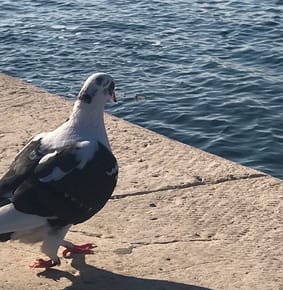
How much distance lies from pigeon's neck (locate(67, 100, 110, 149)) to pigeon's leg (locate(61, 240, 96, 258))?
2.17 ft

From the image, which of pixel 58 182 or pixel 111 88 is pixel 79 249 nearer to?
pixel 58 182

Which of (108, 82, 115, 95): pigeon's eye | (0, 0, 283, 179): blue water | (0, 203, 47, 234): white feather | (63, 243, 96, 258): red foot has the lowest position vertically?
(0, 0, 283, 179): blue water

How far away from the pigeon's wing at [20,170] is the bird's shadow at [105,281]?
0.59 m

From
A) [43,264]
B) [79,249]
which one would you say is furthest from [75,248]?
[43,264]

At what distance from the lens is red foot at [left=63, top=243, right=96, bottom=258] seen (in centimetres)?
540

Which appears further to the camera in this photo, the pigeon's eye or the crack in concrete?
the crack in concrete

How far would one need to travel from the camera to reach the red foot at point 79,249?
17.7 ft

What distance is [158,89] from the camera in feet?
38.7

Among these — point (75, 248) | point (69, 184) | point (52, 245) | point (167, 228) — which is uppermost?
point (69, 184)

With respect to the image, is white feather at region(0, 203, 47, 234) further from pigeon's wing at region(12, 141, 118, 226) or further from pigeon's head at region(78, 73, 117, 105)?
pigeon's head at region(78, 73, 117, 105)

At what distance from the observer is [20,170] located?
5035mm

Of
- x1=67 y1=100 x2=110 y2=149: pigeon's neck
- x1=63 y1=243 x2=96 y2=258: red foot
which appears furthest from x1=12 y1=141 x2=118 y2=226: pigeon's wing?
x1=63 y1=243 x2=96 y2=258: red foot

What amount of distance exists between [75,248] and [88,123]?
77cm

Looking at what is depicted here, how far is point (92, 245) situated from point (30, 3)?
1233 centimetres
